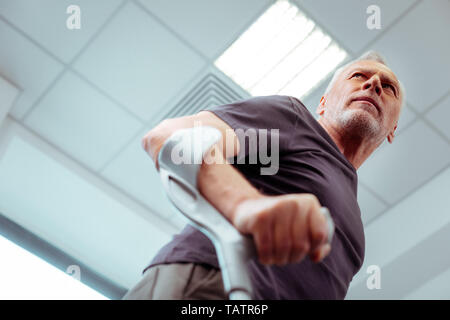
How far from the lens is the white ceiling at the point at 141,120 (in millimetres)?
2080

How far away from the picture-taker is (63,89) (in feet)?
7.67

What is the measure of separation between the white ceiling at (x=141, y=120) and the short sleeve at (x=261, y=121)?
1391 mm

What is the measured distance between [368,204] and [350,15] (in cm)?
97

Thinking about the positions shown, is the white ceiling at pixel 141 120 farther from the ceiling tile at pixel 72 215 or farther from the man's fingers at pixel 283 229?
the man's fingers at pixel 283 229

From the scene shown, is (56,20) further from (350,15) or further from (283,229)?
(283,229)

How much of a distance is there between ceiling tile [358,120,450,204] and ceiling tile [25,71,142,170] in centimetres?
107

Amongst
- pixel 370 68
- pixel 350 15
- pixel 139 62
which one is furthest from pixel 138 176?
pixel 370 68

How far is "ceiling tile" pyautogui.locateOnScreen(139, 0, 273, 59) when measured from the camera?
204 cm

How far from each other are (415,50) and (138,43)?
1076mm
